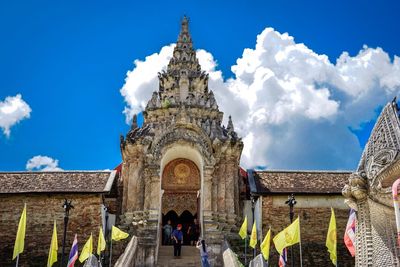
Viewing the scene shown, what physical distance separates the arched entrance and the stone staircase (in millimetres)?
3919

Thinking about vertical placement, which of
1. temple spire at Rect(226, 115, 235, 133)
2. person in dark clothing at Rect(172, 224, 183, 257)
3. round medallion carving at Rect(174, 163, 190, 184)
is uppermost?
temple spire at Rect(226, 115, 235, 133)

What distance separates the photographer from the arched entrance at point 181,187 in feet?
81.7

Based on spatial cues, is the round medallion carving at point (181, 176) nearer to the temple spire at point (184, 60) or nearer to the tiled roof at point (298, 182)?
the tiled roof at point (298, 182)

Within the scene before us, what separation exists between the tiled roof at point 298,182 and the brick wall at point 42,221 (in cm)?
835

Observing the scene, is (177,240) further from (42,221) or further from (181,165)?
(42,221)

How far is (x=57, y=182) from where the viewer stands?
78.6ft

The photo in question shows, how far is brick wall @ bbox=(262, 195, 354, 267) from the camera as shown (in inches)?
877

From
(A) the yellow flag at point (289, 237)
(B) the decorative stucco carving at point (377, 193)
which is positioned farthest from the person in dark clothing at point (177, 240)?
(B) the decorative stucco carving at point (377, 193)

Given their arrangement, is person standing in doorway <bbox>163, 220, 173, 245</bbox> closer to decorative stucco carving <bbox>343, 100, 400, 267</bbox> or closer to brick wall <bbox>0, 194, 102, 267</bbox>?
brick wall <bbox>0, 194, 102, 267</bbox>

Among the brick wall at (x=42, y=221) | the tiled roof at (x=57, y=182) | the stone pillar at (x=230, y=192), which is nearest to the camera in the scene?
the brick wall at (x=42, y=221)

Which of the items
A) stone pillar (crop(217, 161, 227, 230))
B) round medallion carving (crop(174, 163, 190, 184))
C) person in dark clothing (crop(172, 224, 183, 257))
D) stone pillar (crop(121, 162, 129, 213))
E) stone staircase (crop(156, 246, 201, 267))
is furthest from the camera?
round medallion carving (crop(174, 163, 190, 184))

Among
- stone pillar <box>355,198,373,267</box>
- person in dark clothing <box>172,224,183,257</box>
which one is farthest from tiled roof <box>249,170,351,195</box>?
stone pillar <box>355,198,373,267</box>

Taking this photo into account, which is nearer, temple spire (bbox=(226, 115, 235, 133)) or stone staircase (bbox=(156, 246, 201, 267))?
stone staircase (bbox=(156, 246, 201, 267))

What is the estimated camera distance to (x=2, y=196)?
2283 cm
